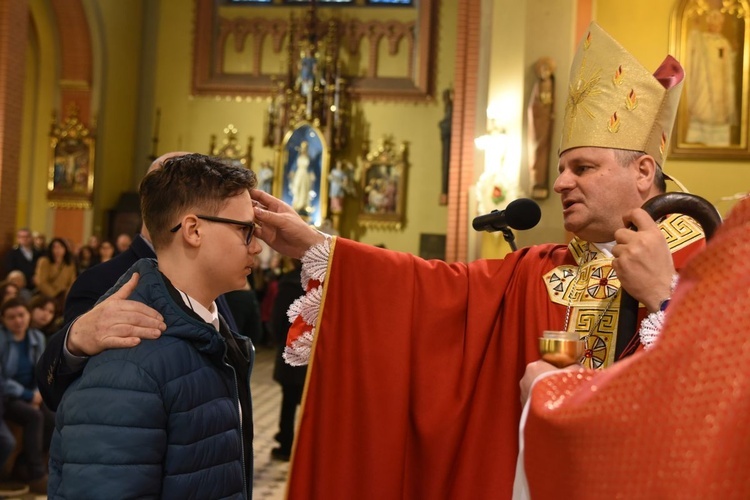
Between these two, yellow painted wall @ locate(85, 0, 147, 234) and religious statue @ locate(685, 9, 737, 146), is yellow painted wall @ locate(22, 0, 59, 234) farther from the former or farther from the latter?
religious statue @ locate(685, 9, 737, 146)

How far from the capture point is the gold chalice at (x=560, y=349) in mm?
1562

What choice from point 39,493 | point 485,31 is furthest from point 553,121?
point 39,493

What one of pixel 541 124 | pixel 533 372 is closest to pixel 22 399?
pixel 533 372

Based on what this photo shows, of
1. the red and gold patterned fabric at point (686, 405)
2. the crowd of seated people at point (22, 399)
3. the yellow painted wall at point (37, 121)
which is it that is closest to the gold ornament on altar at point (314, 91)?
the yellow painted wall at point (37, 121)

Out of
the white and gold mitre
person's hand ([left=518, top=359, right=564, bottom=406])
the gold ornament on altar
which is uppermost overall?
the gold ornament on altar

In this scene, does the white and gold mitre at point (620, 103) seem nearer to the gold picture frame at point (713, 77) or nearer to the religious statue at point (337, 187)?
the gold picture frame at point (713, 77)

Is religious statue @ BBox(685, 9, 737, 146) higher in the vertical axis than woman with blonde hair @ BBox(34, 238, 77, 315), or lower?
higher

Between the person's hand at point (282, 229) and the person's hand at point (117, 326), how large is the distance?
57 cm

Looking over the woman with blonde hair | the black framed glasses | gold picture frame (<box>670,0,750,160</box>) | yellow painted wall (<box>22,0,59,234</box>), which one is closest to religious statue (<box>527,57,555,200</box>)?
gold picture frame (<box>670,0,750,160</box>)

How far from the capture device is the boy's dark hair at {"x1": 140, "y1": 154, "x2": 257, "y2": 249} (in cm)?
187

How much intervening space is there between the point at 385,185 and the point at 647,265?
13.6 meters

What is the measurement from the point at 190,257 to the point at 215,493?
53 cm

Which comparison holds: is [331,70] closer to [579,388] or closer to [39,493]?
[39,493]

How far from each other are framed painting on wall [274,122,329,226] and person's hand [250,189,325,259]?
1274 centimetres
